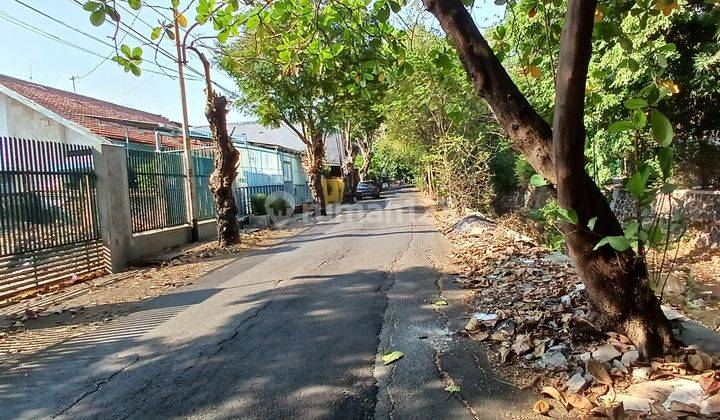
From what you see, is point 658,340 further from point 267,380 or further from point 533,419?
point 267,380

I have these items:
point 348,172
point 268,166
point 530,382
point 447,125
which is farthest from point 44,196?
point 348,172

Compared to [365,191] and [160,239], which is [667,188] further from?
[365,191]

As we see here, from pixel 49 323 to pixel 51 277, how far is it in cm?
222

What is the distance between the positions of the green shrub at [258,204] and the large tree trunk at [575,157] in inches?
595

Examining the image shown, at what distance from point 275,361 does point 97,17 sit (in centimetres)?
294

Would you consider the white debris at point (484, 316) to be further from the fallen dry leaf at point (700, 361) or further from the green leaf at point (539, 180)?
the fallen dry leaf at point (700, 361)

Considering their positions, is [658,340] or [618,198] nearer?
[658,340]

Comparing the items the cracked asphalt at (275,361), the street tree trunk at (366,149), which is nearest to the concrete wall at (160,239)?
the cracked asphalt at (275,361)

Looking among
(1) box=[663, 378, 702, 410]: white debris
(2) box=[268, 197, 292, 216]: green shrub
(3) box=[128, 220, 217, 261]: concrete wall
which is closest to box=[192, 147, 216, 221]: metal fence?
(3) box=[128, 220, 217, 261]: concrete wall

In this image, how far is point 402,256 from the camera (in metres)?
8.87

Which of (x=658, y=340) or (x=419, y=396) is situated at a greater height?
(x=658, y=340)

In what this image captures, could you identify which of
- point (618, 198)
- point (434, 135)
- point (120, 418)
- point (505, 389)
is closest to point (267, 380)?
point (120, 418)

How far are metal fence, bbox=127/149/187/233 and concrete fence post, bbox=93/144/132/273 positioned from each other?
0.55 m

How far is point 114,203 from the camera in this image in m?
9.10
